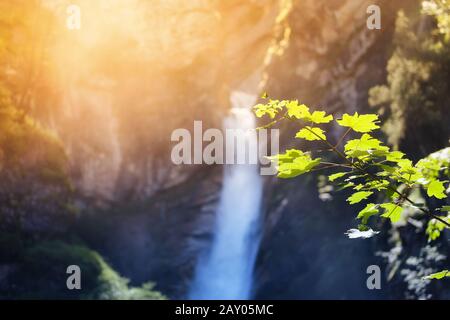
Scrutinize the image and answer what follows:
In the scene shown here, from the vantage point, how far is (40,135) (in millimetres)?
28719

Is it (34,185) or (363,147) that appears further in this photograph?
(34,185)

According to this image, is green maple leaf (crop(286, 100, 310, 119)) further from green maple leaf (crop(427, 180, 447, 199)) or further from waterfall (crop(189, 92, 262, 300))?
waterfall (crop(189, 92, 262, 300))

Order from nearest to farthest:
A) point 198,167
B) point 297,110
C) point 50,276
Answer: point 297,110
point 50,276
point 198,167

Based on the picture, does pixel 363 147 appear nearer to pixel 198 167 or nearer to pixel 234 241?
pixel 234 241

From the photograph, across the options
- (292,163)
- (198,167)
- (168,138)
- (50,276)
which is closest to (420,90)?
(50,276)

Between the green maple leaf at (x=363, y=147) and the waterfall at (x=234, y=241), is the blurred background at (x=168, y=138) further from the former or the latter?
the green maple leaf at (x=363, y=147)

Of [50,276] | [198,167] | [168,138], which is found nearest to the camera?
[50,276]

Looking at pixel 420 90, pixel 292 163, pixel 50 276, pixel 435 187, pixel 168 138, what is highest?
pixel 168 138

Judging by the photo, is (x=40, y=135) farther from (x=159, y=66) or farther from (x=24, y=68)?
(x=159, y=66)

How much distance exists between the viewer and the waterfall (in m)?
31.8

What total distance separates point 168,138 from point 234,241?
366 inches

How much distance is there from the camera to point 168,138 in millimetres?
39156

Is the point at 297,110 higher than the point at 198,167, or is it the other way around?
the point at 198,167
